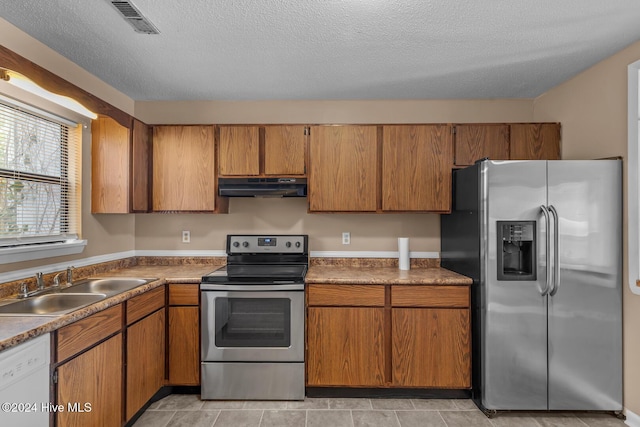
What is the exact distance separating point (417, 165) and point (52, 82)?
2538 mm

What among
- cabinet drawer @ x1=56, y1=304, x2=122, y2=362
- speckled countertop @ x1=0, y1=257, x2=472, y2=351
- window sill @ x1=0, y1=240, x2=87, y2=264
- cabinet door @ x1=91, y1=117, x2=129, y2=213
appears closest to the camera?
speckled countertop @ x1=0, y1=257, x2=472, y2=351

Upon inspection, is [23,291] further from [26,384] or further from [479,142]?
[479,142]

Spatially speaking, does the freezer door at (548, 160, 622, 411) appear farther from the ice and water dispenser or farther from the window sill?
the window sill

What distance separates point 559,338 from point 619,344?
1.27 ft

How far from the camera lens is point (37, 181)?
2260 mm

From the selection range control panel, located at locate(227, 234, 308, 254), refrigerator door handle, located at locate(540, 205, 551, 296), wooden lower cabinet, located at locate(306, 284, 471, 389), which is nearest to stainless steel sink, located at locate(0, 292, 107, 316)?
range control panel, located at locate(227, 234, 308, 254)

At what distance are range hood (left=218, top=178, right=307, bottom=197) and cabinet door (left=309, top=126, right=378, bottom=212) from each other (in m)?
0.11

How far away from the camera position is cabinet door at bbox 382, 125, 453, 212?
2.93 metres

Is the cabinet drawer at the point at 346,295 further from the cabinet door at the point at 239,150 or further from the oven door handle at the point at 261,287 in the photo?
the cabinet door at the point at 239,150

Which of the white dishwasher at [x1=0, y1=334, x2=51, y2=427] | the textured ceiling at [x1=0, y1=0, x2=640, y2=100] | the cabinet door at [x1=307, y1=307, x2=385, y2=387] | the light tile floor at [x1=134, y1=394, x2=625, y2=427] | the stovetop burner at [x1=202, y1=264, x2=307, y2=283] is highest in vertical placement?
the textured ceiling at [x1=0, y1=0, x2=640, y2=100]

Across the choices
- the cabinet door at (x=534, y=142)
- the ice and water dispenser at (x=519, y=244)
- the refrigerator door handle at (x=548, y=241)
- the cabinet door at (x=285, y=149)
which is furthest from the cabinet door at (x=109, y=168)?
the cabinet door at (x=534, y=142)

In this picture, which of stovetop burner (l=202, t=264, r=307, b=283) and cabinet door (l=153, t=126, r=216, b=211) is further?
cabinet door (l=153, t=126, r=216, b=211)

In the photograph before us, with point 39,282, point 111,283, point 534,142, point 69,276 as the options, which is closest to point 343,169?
point 534,142

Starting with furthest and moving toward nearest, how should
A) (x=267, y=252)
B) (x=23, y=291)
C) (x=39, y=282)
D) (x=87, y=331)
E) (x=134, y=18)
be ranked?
(x=267, y=252) → (x=39, y=282) → (x=23, y=291) → (x=134, y=18) → (x=87, y=331)
